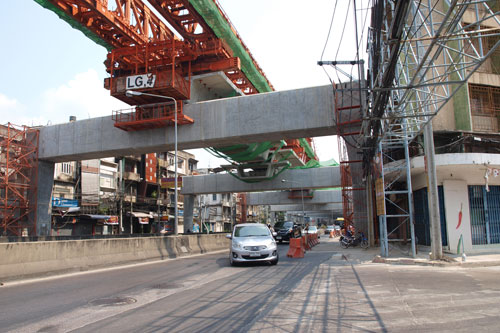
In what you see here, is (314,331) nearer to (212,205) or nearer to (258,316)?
(258,316)

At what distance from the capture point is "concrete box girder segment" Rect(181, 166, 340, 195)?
3809 cm

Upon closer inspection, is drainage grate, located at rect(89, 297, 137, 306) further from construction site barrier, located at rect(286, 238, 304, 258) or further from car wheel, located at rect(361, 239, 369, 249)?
car wheel, located at rect(361, 239, 369, 249)

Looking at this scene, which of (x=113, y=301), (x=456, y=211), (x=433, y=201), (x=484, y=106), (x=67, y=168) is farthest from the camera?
(x=67, y=168)

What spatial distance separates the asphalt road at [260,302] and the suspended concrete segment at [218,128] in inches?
388

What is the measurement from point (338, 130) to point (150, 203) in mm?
36022

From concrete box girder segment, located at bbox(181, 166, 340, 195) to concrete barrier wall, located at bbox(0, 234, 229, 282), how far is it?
63.6 ft

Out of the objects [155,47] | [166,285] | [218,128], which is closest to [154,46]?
[155,47]

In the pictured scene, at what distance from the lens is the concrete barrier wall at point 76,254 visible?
10.4 metres

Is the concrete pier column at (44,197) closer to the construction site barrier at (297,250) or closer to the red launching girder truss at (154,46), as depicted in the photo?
the red launching girder truss at (154,46)

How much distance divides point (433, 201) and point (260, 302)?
29.9 feet

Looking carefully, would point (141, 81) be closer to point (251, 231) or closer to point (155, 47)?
point (155, 47)

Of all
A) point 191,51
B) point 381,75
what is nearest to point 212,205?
point 191,51

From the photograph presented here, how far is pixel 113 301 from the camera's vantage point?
7703 mm

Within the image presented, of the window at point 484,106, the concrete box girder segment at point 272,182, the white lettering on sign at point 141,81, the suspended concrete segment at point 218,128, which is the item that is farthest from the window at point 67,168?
the window at point 484,106
